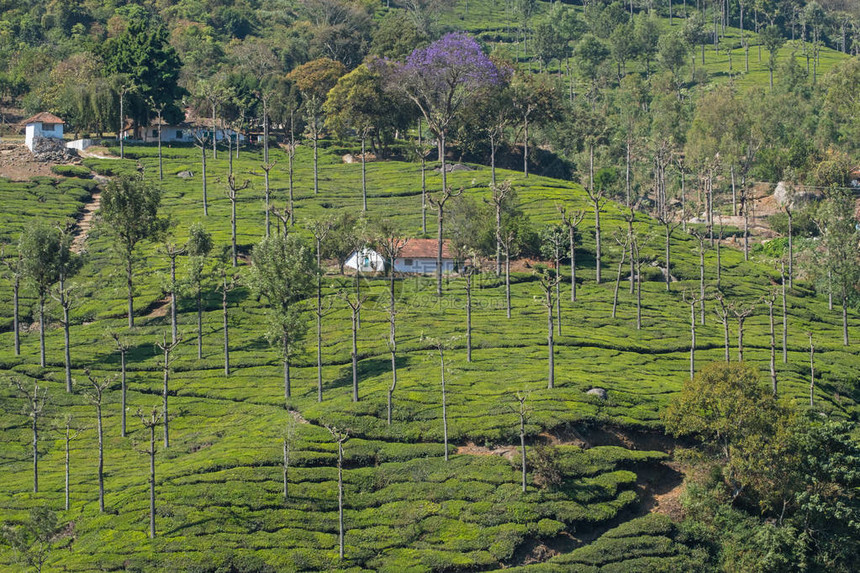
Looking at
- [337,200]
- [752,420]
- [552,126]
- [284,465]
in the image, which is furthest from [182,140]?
[752,420]

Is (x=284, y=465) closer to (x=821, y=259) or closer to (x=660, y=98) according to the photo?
(x=821, y=259)

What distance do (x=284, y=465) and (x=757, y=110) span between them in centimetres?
12250

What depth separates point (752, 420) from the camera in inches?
2635

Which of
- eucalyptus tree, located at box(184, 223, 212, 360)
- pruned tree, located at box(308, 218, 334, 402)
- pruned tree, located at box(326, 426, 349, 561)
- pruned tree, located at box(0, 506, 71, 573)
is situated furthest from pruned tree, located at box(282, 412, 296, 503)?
eucalyptus tree, located at box(184, 223, 212, 360)

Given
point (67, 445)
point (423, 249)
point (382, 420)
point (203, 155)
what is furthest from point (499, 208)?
point (67, 445)

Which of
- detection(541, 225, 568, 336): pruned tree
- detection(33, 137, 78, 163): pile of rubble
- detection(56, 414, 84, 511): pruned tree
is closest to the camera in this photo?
detection(56, 414, 84, 511): pruned tree

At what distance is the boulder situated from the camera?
75281 mm

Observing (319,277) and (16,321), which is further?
(16,321)

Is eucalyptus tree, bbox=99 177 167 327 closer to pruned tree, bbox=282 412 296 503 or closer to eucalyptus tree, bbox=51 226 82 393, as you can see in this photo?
eucalyptus tree, bbox=51 226 82 393

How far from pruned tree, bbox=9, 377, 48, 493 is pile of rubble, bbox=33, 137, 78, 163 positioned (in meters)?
69.8

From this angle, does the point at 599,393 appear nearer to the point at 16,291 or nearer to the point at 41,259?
the point at 41,259

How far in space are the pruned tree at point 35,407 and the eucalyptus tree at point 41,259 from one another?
7007mm

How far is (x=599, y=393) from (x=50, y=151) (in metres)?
99.0

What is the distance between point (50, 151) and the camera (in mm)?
145875
